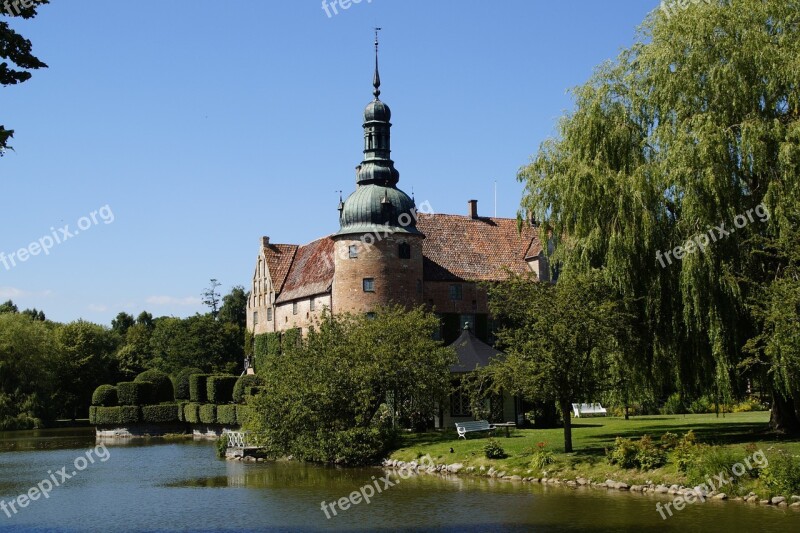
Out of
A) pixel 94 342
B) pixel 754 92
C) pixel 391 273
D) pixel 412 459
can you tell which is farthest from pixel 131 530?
pixel 94 342

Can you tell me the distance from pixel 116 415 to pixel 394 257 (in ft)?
71.3

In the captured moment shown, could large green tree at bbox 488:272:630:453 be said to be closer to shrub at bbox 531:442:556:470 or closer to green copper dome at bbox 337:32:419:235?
shrub at bbox 531:442:556:470

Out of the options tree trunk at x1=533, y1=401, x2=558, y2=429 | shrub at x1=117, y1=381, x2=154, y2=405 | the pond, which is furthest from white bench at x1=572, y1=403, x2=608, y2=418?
shrub at x1=117, y1=381, x2=154, y2=405

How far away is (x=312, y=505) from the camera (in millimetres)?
21859

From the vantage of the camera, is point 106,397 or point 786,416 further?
point 106,397

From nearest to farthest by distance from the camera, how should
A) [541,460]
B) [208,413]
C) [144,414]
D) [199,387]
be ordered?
1. [541,460]
2. [208,413]
3. [199,387]
4. [144,414]

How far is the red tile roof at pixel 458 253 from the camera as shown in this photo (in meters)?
46.7

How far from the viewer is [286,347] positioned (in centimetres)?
3478

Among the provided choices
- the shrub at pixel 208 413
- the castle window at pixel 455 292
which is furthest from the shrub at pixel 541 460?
the shrub at pixel 208 413

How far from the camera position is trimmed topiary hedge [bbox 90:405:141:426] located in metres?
54.9

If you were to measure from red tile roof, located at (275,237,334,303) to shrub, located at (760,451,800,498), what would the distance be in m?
28.9

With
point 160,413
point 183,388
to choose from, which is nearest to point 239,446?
point 160,413

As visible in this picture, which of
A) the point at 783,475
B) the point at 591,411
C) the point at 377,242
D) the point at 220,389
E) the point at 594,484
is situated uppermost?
the point at 377,242

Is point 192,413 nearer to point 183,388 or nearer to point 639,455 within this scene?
point 183,388
